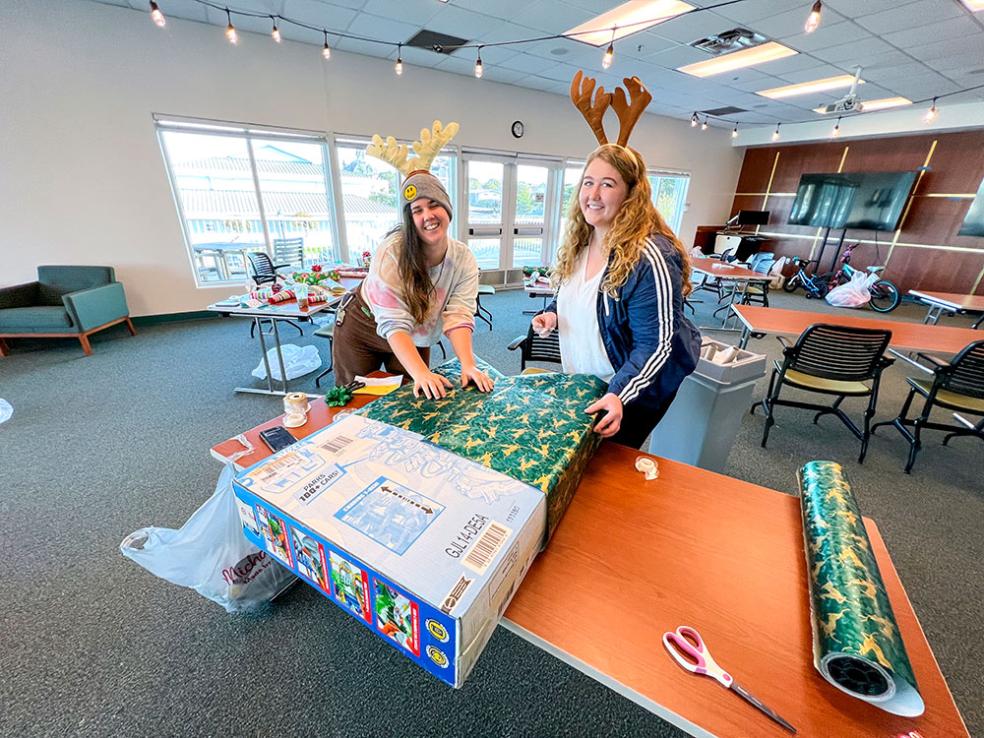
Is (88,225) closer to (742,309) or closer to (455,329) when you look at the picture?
(455,329)

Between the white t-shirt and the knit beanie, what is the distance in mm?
466

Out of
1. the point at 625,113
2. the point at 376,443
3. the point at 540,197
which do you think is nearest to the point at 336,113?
the point at 540,197

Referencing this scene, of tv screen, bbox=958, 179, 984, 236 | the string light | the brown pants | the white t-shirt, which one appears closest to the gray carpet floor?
the brown pants

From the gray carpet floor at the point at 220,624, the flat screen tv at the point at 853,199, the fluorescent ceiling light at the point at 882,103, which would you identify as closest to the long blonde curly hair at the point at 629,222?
the gray carpet floor at the point at 220,624

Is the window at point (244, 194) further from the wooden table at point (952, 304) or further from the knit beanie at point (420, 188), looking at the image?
the wooden table at point (952, 304)

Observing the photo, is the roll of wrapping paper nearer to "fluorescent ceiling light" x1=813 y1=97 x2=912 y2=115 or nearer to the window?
the window

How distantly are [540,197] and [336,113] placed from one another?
11.4ft

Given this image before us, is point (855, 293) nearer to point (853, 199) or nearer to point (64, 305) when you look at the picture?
point (853, 199)

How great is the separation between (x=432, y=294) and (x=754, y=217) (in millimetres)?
9710

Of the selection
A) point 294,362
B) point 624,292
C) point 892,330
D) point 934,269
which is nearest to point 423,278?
point 624,292

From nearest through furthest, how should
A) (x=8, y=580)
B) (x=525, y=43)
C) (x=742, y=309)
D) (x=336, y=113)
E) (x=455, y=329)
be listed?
(x=455, y=329) < (x=8, y=580) < (x=742, y=309) < (x=525, y=43) < (x=336, y=113)

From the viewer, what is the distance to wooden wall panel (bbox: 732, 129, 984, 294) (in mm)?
6219

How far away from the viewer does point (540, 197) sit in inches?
271

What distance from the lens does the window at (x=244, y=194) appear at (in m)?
4.37
